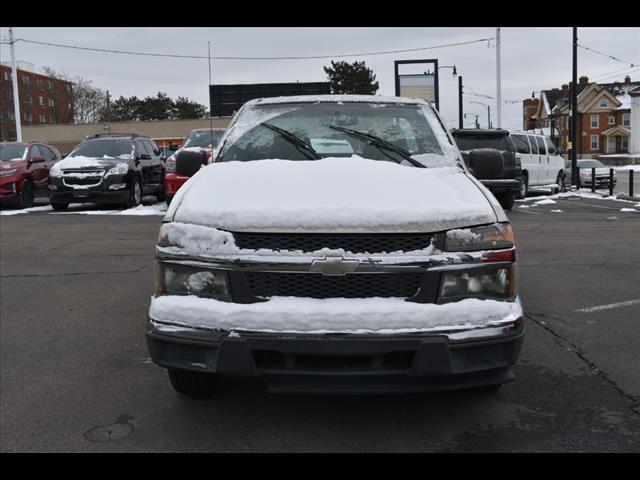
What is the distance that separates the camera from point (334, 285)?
125 inches

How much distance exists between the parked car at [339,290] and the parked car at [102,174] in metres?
12.3

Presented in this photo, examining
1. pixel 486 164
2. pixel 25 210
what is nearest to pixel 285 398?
pixel 486 164

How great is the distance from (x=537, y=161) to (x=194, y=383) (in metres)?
18.8

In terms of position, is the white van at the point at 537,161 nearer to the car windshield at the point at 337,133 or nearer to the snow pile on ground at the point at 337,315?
the car windshield at the point at 337,133

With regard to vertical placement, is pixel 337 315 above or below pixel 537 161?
below

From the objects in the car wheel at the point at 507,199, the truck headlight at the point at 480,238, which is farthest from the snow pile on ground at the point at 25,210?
the truck headlight at the point at 480,238

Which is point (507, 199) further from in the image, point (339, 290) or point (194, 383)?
point (339, 290)

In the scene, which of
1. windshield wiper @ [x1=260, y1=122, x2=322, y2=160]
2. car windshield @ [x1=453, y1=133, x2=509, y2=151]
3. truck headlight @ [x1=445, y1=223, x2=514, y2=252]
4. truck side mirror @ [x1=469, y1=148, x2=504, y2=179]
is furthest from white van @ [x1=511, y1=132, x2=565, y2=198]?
truck headlight @ [x1=445, y1=223, x2=514, y2=252]

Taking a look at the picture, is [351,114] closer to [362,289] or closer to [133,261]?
[362,289]

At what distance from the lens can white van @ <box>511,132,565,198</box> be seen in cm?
1984

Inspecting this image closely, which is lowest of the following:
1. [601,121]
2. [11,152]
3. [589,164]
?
[589,164]

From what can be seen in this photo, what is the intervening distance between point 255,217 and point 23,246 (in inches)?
310

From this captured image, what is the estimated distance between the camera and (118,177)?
15.2m

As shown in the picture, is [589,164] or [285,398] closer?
[285,398]
